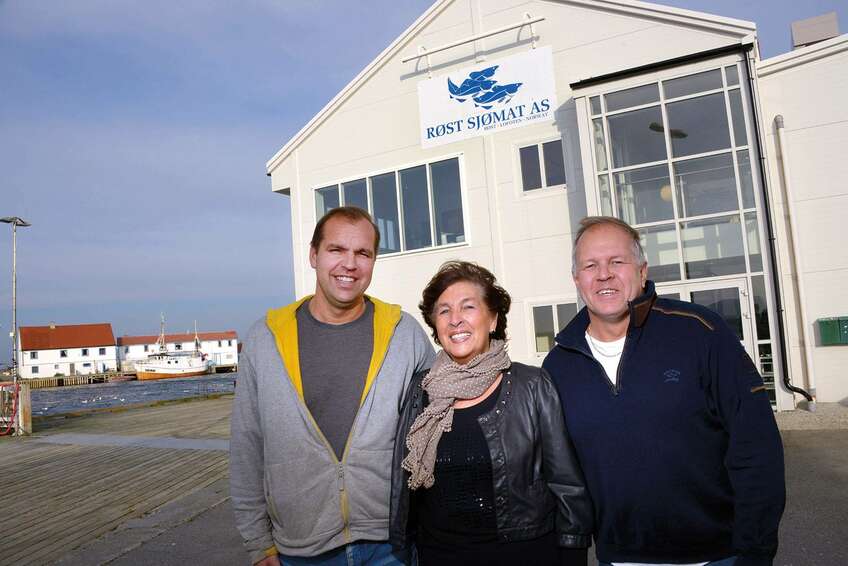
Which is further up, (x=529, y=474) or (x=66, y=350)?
(x=66, y=350)

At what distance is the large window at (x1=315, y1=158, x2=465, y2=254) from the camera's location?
553 inches

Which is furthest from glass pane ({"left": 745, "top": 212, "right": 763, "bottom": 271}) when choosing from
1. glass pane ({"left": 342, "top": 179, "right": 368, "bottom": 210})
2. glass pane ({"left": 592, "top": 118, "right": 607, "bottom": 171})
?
glass pane ({"left": 342, "top": 179, "right": 368, "bottom": 210})

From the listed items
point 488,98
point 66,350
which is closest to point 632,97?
point 488,98

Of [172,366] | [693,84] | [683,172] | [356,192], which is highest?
[693,84]

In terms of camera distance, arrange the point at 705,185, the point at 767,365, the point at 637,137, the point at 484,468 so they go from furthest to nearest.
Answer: the point at 637,137 → the point at 705,185 → the point at 767,365 → the point at 484,468

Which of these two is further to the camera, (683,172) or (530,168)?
(530,168)

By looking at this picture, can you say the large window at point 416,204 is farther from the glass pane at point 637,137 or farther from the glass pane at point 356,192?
the glass pane at point 637,137

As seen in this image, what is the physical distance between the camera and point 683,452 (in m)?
2.26

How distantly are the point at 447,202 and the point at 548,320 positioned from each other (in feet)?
12.1

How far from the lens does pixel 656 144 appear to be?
1156cm

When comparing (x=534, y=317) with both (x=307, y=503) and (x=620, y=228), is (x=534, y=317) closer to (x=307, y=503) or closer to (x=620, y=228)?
(x=620, y=228)

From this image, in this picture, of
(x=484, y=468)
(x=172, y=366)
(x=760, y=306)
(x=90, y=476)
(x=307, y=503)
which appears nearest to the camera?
(x=484, y=468)

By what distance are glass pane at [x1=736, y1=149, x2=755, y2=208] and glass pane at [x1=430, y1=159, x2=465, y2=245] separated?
226 inches

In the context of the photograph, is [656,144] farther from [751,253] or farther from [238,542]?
[238,542]
